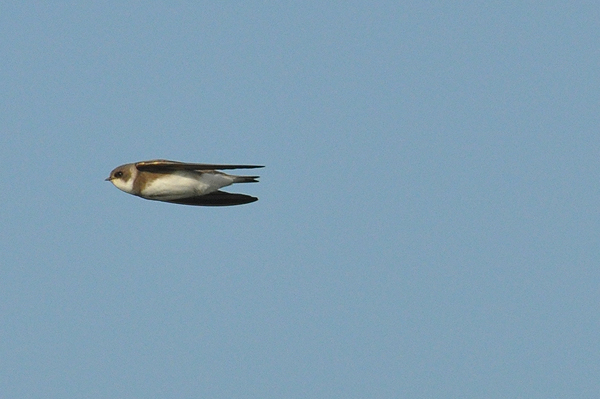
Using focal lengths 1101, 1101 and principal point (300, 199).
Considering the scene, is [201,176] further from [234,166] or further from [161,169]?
[234,166]

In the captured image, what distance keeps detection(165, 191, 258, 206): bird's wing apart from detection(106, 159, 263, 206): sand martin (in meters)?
0.82

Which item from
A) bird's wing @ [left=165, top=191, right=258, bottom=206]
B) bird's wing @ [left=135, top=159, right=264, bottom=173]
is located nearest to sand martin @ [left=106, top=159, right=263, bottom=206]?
bird's wing @ [left=135, top=159, right=264, bottom=173]

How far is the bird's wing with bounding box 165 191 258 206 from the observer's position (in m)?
33.9

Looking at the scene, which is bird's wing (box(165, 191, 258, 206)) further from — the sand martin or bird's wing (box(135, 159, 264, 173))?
bird's wing (box(135, 159, 264, 173))

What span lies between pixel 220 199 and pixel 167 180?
8.36 feet

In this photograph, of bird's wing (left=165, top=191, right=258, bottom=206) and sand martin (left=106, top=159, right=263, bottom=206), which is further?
bird's wing (left=165, top=191, right=258, bottom=206)

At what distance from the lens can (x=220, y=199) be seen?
34.1m

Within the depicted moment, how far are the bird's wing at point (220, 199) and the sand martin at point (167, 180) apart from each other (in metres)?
0.82

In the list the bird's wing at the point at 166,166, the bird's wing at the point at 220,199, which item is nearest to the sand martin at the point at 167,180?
the bird's wing at the point at 166,166

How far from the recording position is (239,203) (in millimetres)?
34094

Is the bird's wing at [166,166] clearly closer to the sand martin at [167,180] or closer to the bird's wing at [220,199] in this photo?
the sand martin at [167,180]

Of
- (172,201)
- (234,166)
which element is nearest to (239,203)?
(172,201)

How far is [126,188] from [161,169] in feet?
5.13

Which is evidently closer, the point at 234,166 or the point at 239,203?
the point at 234,166
